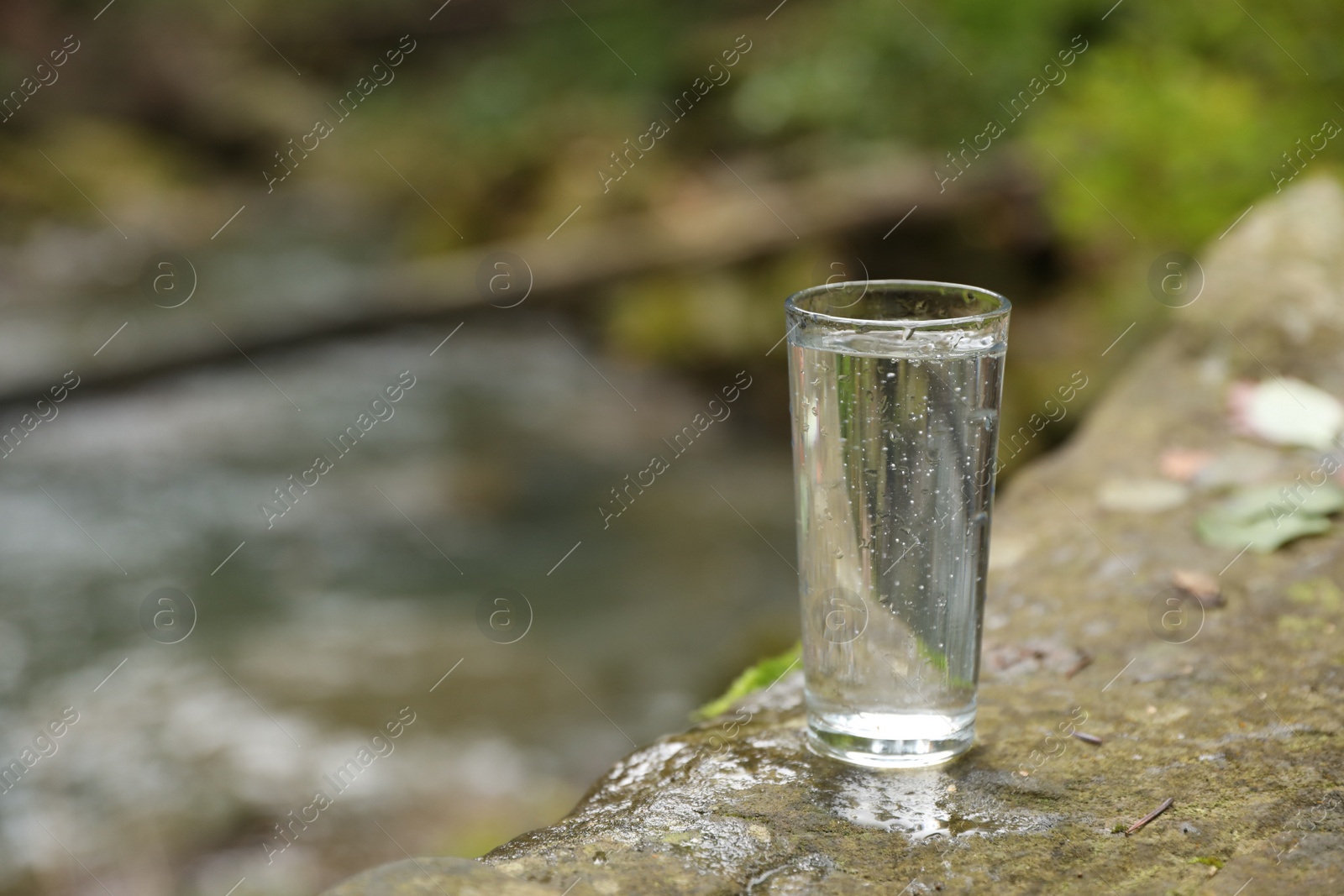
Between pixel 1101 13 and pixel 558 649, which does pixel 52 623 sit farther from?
pixel 1101 13

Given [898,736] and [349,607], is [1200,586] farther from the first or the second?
[349,607]

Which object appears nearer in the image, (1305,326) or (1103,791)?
(1103,791)

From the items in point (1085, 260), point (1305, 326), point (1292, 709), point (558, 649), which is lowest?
point (558, 649)

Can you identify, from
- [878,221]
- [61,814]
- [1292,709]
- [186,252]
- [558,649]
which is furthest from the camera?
[186,252]

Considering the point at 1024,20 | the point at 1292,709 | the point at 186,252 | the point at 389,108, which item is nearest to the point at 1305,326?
the point at 1292,709

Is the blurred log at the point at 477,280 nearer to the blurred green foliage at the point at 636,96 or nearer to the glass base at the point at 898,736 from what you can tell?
the blurred green foliage at the point at 636,96

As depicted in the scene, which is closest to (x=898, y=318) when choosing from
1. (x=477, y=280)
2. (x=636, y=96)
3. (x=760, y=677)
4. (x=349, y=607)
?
(x=760, y=677)

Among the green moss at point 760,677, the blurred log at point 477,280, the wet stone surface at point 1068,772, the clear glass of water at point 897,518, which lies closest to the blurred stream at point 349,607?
the blurred log at point 477,280

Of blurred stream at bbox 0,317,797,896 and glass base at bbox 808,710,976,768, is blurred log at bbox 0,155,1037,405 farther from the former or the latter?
glass base at bbox 808,710,976,768
